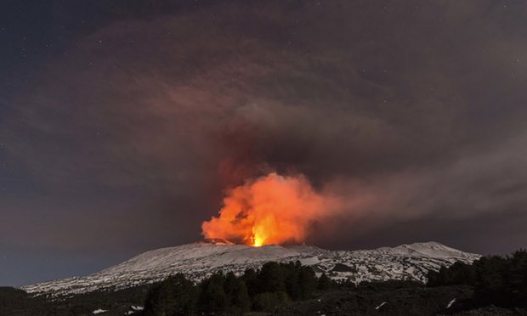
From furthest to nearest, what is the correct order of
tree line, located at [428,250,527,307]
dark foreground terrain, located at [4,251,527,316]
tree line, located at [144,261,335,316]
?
tree line, located at [144,261,335,316]
dark foreground terrain, located at [4,251,527,316]
tree line, located at [428,250,527,307]

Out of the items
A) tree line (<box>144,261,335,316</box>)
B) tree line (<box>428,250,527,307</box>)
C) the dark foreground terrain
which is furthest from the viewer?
tree line (<box>144,261,335,316</box>)

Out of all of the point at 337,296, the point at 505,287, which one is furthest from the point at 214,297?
the point at 505,287

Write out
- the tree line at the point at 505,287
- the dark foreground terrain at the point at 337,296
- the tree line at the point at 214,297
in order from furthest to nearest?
the tree line at the point at 214,297
the dark foreground terrain at the point at 337,296
the tree line at the point at 505,287

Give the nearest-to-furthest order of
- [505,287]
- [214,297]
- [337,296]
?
[505,287] < [337,296] < [214,297]

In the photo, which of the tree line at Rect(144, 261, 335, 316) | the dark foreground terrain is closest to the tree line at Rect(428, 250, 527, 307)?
the dark foreground terrain

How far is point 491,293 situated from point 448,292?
47.5 feet

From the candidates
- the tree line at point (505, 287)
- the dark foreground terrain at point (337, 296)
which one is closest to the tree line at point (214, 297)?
the dark foreground terrain at point (337, 296)

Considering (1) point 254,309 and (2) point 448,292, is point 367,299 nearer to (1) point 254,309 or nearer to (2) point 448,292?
(2) point 448,292

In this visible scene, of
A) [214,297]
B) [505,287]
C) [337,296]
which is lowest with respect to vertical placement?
[505,287]

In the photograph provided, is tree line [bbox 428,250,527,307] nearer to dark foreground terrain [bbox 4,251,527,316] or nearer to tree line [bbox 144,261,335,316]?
dark foreground terrain [bbox 4,251,527,316]

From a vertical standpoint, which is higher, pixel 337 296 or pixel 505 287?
pixel 337 296

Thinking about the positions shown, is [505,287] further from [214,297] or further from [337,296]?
[214,297]

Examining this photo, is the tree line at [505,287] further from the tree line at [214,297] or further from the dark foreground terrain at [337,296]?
the tree line at [214,297]

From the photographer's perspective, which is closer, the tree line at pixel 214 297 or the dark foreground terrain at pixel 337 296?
the dark foreground terrain at pixel 337 296
